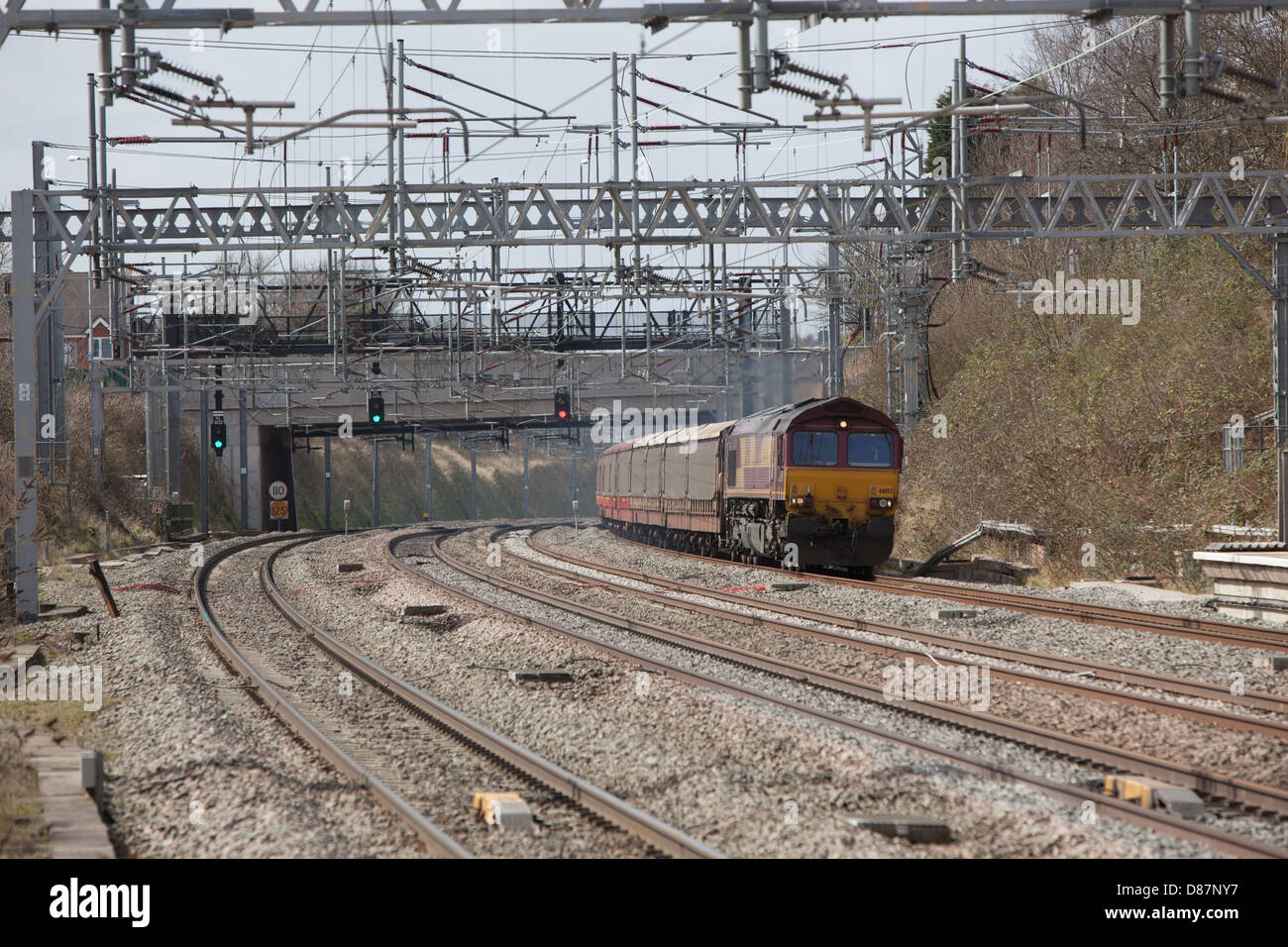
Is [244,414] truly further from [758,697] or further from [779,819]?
[779,819]

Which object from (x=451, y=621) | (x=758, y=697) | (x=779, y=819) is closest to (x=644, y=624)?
(x=451, y=621)

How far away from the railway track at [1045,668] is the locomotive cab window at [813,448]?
153 inches

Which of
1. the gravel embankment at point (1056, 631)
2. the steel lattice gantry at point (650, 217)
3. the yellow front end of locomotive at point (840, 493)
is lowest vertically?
the gravel embankment at point (1056, 631)

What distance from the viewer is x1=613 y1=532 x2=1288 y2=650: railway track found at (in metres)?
12.8

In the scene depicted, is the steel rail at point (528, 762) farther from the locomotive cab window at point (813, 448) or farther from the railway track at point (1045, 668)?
the locomotive cab window at point (813, 448)

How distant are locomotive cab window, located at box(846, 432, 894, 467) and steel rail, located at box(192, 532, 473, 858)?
11100 millimetres

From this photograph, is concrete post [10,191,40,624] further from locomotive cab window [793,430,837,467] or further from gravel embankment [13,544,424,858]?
locomotive cab window [793,430,837,467]

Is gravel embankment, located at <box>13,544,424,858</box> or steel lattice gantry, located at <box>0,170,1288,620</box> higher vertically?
steel lattice gantry, located at <box>0,170,1288,620</box>

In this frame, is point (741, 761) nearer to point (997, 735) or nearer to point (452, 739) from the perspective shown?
point (997, 735)

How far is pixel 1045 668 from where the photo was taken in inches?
455

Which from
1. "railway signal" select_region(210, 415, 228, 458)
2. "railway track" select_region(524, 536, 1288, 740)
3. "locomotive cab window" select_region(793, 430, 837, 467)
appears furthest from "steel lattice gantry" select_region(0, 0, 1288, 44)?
"railway signal" select_region(210, 415, 228, 458)

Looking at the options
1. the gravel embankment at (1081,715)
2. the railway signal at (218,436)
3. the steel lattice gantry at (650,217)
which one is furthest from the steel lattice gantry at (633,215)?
the railway signal at (218,436)

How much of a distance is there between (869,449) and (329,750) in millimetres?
14987

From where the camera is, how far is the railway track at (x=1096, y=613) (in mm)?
12751
